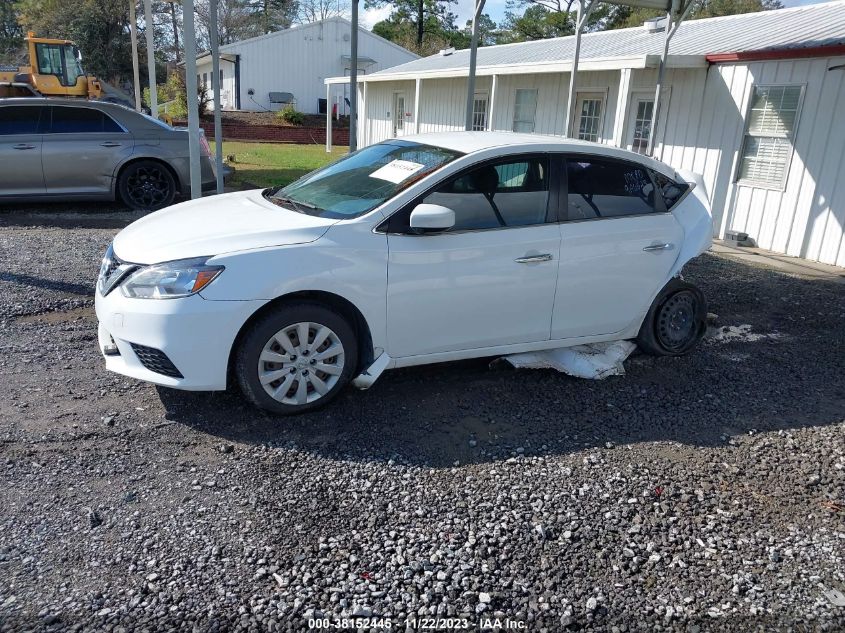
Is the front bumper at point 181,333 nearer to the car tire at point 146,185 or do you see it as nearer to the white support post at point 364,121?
the car tire at point 146,185

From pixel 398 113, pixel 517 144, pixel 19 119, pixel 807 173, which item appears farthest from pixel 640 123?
pixel 398 113

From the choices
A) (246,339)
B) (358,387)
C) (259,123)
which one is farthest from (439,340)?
(259,123)

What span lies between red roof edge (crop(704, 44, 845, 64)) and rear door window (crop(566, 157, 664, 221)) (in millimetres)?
5800

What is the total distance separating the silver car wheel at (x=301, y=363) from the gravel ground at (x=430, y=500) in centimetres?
19

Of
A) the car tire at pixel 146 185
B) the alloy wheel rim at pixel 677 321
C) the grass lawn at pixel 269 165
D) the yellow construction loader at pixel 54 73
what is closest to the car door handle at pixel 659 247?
the alloy wheel rim at pixel 677 321

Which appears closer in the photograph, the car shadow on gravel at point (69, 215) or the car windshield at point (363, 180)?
the car windshield at point (363, 180)

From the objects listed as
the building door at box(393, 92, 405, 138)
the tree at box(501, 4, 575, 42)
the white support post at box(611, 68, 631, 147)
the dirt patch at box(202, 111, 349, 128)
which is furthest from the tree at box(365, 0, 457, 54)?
the white support post at box(611, 68, 631, 147)

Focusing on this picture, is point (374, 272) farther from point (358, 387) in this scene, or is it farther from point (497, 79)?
point (497, 79)

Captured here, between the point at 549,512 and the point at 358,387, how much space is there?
151cm

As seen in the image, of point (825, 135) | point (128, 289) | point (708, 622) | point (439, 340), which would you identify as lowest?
point (708, 622)

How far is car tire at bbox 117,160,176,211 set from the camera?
Result: 34.5ft

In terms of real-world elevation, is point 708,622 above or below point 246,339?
below

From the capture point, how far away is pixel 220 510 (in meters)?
3.31

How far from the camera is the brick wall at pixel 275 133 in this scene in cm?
3146
